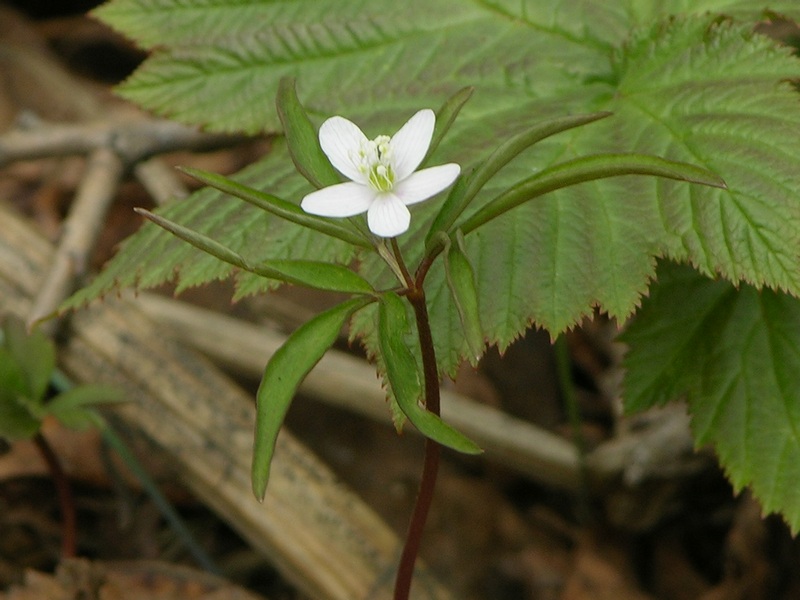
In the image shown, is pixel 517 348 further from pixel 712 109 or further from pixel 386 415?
pixel 712 109

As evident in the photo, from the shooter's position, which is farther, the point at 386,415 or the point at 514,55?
the point at 386,415

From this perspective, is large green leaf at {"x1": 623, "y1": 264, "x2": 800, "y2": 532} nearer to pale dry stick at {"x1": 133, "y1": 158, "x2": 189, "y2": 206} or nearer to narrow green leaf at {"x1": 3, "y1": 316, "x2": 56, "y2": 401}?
narrow green leaf at {"x1": 3, "y1": 316, "x2": 56, "y2": 401}

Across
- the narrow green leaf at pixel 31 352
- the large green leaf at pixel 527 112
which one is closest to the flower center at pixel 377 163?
the large green leaf at pixel 527 112

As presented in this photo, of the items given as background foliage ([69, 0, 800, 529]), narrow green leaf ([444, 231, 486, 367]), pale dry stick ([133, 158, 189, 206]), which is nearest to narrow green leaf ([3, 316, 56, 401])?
background foliage ([69, 0, 800, 529])

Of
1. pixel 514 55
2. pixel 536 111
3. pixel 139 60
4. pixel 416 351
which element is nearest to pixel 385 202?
pixel 416 351

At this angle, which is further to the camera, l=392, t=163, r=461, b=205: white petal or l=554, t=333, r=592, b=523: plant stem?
l=554, t=333, r=592, b=523: plant stem

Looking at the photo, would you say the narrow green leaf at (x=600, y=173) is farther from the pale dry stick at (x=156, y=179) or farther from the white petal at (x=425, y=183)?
the pale dry stick at (x=156, y=179)

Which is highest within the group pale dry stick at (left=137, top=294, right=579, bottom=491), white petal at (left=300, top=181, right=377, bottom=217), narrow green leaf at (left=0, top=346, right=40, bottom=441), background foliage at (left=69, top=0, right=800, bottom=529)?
background foliage at (left=69, top=0, right=800, bottom=529)
